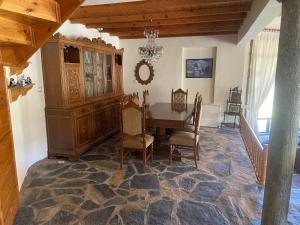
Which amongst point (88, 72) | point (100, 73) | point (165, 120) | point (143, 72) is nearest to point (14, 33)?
point (165, 120)

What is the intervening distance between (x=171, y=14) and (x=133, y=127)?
201cm

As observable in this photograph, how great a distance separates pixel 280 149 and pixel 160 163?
222 centimetres

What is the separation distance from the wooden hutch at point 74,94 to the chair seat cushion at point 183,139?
5.41 ft

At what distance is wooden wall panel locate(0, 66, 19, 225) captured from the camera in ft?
6.57

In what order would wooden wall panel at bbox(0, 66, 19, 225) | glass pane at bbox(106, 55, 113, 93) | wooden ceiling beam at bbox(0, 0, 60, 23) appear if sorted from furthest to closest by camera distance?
glass pane at bbox(106, 55, 113, 93)
wooden wall panel at bbox(0, 66, 19, 225)
wooden ceiling beam at bbox(0, 0, 60, 23)

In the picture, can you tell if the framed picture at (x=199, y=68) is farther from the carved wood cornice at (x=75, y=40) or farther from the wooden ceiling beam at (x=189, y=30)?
the carved wood cornice at (x=75, y=40)

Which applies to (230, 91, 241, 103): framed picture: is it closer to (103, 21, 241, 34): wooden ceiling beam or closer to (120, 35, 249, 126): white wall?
(120, 35, 249, 126): white wall

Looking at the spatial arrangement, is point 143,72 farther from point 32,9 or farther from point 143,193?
point 32,9

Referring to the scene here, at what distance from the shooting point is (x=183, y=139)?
353cm

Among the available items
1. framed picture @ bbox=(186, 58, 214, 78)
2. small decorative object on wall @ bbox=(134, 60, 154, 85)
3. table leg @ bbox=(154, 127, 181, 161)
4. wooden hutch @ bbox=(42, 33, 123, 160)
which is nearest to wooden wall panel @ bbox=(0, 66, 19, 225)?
wooden hutch @ bbox=(42, 33, 123, 160)

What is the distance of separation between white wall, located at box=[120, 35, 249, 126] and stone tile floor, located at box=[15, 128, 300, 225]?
2331mm

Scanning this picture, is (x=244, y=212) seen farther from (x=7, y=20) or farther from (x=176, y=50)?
(x=176, y=50)

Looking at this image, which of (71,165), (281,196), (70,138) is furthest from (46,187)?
(281,196)

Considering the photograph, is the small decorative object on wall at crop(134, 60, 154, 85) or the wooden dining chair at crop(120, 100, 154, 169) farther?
the small decorative object on wall at crop(134, 60, 154, 85)
